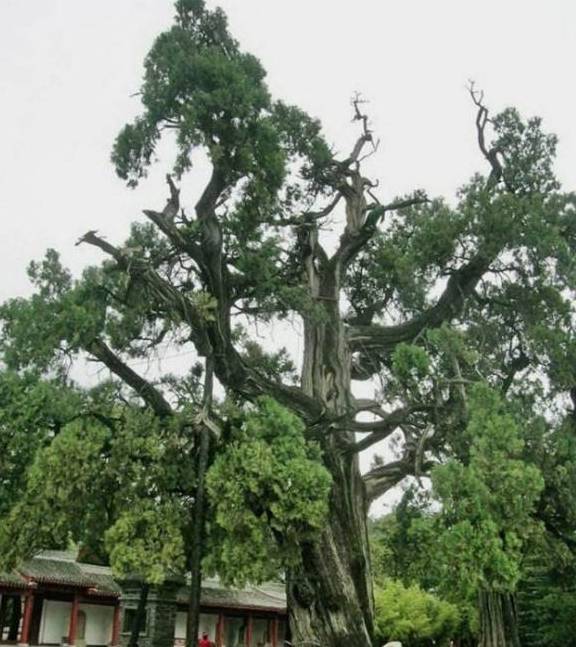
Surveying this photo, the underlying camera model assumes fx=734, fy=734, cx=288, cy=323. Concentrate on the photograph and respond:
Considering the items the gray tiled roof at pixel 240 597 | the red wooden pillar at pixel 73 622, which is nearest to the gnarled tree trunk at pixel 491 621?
the gray tiled roof at pixel 240 597

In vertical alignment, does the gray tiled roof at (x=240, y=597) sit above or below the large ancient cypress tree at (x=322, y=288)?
below

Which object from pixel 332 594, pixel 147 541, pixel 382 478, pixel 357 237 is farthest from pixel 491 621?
pixel 147 541

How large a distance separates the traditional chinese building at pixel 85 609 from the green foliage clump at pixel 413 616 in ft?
11.3

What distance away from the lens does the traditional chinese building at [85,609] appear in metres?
18.9

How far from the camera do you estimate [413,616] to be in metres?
23.4

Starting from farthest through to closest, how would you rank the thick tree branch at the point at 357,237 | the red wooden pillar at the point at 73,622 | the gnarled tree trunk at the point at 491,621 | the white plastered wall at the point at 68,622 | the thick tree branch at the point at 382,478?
the white plastered wall at the point at 68,622 → the red wooden pillar at the point at 73,622 → the gnarled tree trunk at the point at 491,621 → the thick tree branch at the point at 357,237 → the thick tree branch at the point at 382,478

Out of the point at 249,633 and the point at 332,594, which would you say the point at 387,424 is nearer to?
the point at 332,594

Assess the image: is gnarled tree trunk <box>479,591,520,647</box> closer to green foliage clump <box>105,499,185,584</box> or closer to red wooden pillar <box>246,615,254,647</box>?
green foliage clump <box>105,499,185,584</box>

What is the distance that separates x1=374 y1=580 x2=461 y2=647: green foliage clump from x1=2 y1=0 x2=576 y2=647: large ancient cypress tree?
11738 mm

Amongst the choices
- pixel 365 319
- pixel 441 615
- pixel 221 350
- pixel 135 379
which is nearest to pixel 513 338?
pixel 365 319

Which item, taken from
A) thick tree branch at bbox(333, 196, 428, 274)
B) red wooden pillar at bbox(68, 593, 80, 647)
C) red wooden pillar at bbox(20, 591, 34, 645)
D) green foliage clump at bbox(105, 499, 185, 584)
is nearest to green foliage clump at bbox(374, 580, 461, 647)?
red wooden pillar at bbox(68, 593, 80, 647)

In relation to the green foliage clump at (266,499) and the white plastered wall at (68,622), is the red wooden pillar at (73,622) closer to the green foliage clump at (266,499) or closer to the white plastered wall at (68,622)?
the white plastered wall at (68,622)

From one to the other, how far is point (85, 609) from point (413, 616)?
1014cm

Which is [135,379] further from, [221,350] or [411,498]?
[411,498]
